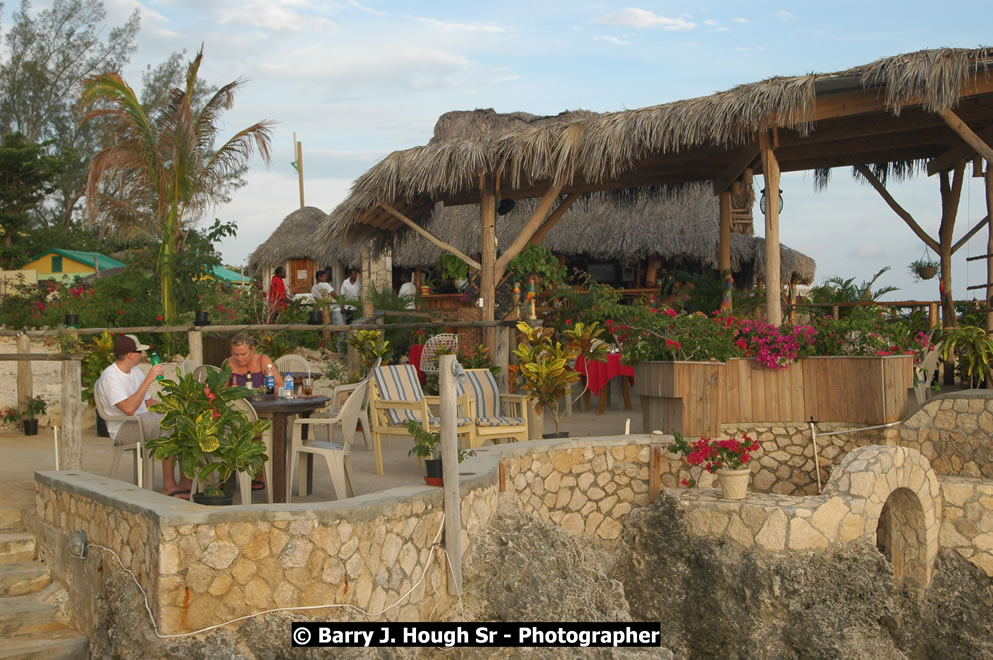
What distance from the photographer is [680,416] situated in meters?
8.09

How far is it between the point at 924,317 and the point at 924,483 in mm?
3880

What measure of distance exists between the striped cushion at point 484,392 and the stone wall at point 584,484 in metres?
1.13

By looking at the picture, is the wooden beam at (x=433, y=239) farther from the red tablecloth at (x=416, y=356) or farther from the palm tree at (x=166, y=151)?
the palm tree at (x=166, y=151)

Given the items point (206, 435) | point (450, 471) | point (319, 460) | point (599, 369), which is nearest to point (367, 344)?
point (319, 460)

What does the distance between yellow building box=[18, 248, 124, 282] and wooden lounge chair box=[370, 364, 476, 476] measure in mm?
16542

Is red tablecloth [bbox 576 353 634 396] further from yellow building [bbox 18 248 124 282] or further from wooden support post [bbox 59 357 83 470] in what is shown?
yellow building [bbox 18 248 124 282]

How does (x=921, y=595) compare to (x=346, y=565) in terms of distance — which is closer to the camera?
(x=346, y=565)

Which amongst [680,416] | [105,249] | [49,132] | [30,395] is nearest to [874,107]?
[680,416]

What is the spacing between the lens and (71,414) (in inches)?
240

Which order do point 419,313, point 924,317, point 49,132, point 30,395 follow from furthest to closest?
1. point 49,132
2. point 419,313
3. point 924,317
4. point 30,395

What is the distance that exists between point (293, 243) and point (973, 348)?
15.1 m

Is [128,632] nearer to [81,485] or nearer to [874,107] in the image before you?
[81,485]

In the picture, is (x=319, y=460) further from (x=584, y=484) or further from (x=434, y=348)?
(x=434, y=348)

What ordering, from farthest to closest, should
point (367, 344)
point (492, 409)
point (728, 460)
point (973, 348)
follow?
point (367, 344) → point (492, 409) → point (973, 348) → point (728, 460)
